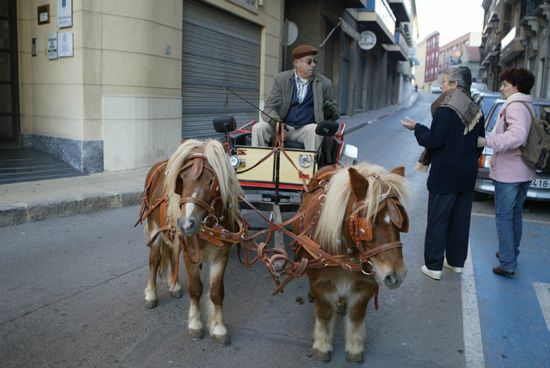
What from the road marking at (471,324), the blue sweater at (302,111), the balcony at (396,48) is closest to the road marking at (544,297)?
the road marking at (471,324)

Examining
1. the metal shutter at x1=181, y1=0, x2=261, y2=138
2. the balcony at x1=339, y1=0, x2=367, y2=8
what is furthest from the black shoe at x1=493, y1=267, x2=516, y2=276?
the balcony at x1=339, y1=0, x2=367, y2=8

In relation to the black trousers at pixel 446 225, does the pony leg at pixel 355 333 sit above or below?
below

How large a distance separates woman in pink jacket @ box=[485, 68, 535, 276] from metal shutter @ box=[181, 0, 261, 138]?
7270 mm

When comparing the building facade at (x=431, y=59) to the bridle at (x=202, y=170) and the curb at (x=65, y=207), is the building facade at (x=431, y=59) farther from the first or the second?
the bridle at (x=202, y=170)

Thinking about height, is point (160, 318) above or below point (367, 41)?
below

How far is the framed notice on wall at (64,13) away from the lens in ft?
29.3

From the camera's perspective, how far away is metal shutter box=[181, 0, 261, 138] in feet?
38.7

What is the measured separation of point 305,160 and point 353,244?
6.98 feet

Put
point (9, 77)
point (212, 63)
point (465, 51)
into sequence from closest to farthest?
1. point (9, 77)
2. point (212, 63)
3. point (465, 51)

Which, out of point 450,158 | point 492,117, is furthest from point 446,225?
point 492,117

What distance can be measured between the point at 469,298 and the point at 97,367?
10.7 ft

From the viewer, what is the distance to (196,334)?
11.8ft

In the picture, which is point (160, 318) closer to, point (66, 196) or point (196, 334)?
point (196, 334)

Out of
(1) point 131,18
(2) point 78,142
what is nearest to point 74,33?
(1) point 131,18
